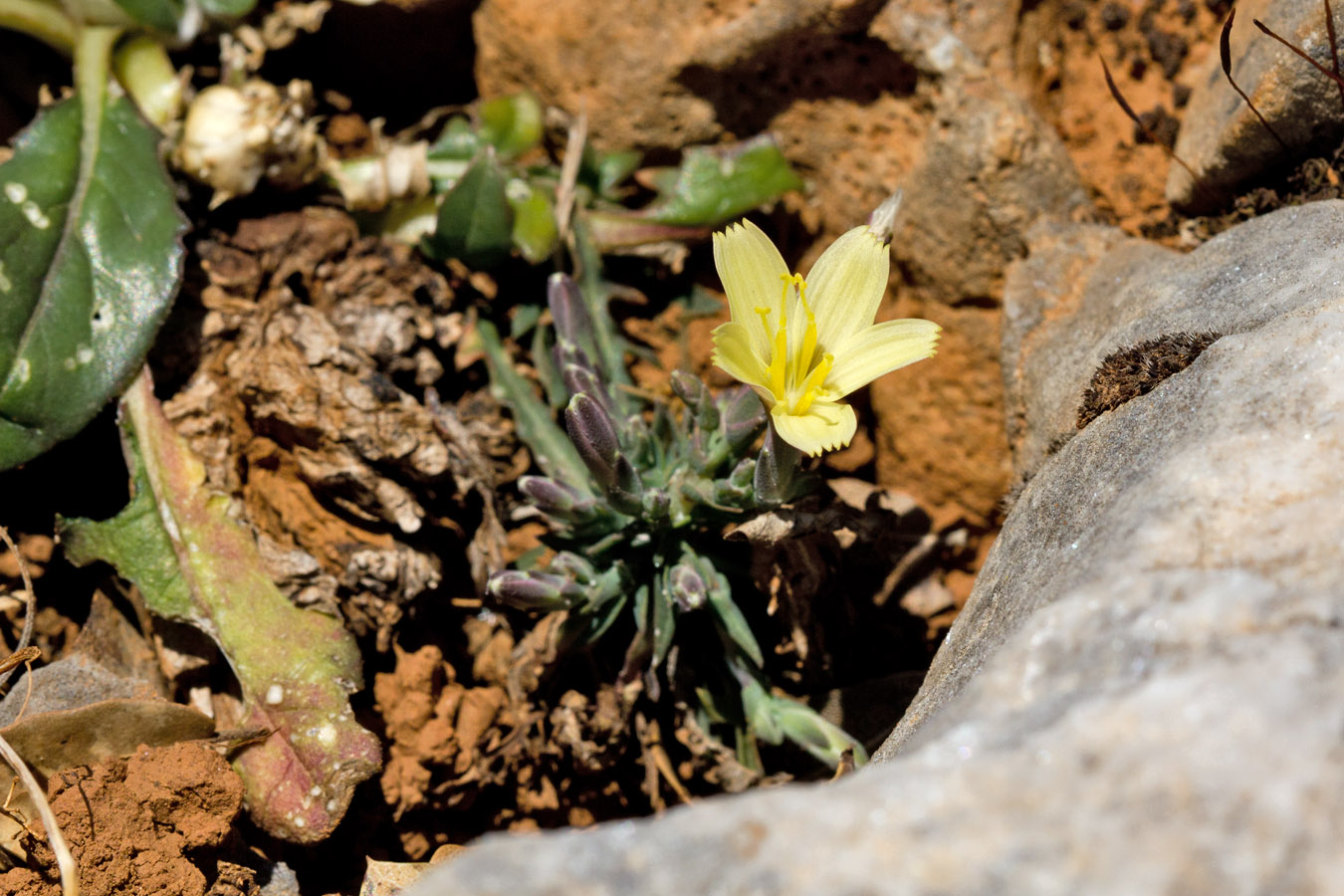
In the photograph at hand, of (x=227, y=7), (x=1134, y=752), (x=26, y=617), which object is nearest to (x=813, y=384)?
(x=1134, y=752)

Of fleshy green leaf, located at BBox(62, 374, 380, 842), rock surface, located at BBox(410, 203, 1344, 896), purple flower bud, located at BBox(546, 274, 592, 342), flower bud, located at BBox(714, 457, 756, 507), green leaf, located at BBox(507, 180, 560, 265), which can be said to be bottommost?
fleshy green leaf, located at BBox(62, 374, 380, 842)

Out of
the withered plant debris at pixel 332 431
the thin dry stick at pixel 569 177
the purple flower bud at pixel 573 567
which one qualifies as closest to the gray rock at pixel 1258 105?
the thin dry stick at pixel 569 177

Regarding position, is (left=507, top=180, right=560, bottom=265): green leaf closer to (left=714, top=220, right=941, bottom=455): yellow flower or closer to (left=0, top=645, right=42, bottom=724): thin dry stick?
(left=714, top=220, right=941, bottom=455): yellow flower

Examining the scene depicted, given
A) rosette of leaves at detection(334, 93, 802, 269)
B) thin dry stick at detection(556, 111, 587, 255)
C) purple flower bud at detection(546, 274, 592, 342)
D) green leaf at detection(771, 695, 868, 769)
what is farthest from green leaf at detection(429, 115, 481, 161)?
→ green leaf at detection(771, 695, 868, 769)

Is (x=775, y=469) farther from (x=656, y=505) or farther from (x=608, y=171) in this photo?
(x=608, y=171)

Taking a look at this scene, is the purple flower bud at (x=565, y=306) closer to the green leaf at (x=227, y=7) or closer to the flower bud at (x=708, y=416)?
the flower bud at (x=708, y=416)
